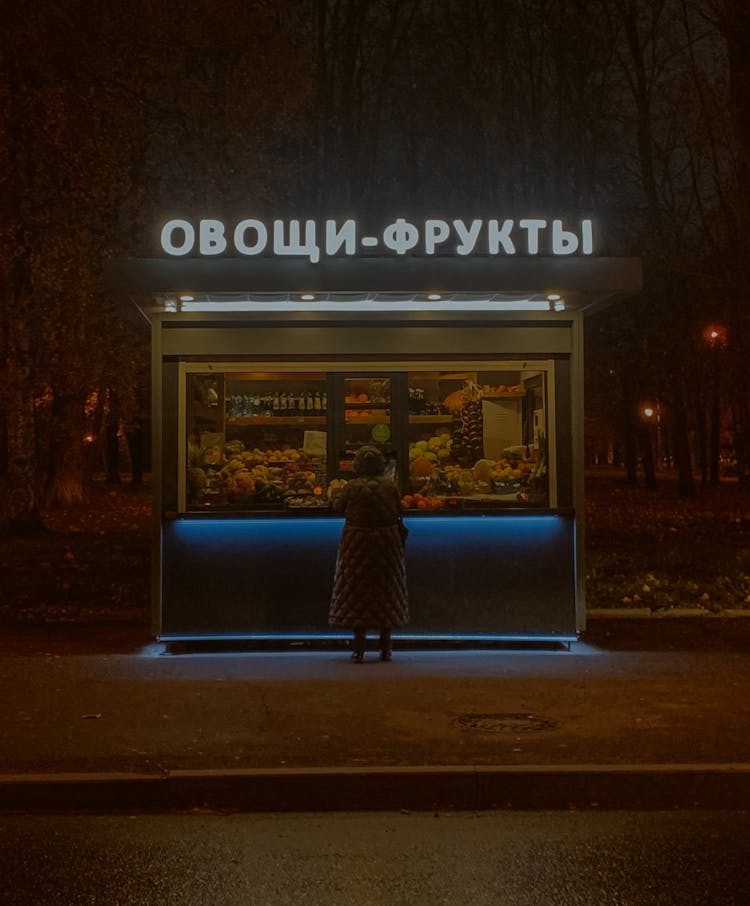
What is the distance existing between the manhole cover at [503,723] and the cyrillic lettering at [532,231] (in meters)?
4.29

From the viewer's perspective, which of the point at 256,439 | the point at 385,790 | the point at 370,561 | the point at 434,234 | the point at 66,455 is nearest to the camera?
the point at 385,790

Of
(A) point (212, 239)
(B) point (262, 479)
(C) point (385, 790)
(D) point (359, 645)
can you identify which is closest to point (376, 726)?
(C) point (385, 790)

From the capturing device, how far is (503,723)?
7891 mm

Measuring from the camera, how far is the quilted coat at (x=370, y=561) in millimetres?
10102

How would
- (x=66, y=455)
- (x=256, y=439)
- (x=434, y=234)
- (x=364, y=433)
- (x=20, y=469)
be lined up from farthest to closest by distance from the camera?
(x=66, y=455) < (x=20, y=469) < (x=256, y=439) < (x=364, y=433) < (x=434, y=234)

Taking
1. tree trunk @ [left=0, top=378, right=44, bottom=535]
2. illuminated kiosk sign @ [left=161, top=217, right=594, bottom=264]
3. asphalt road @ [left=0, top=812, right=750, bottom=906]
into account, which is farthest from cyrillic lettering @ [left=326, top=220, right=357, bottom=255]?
tree trunk @ [left=0, top=378, right=44, bottom=535]

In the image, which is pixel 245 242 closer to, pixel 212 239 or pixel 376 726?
pixel 212 239

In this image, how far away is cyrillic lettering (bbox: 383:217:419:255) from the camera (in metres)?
10.3

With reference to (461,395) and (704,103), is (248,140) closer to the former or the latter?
(704,103)

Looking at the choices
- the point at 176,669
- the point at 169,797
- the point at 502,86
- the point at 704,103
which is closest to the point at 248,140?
the point at 704,103

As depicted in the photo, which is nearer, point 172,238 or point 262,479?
point 172,238

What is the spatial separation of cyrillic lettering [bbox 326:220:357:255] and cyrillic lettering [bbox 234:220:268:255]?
0.56m

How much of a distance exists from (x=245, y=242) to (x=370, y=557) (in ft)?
9.82

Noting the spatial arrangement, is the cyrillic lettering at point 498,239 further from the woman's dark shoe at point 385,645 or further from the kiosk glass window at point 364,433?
the woman's dark shoe at point 385,645
